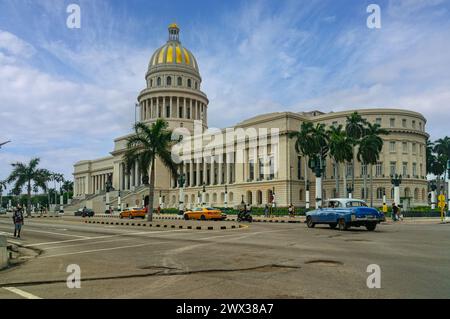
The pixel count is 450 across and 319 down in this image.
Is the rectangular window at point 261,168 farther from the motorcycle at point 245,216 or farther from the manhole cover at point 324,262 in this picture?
the manhole cover at point 324,262

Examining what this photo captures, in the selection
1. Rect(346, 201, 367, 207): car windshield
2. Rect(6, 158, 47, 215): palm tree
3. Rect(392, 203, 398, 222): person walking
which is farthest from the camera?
Rect(6, 158, 47, 215): palm tree

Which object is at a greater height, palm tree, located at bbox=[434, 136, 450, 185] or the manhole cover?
palm tree, located at bbox=[434, 136, 450, 185]

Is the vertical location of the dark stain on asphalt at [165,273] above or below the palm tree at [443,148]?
below

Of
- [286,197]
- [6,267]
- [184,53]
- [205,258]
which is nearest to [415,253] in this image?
[205,258]

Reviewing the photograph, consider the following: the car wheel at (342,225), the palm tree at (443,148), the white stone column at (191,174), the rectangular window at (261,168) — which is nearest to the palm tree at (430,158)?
the palm tree at (443,148)

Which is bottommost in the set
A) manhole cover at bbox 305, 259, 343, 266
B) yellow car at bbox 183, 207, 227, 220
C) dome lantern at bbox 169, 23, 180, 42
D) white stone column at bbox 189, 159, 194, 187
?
yellow car at bbox 183, 207, 227, 220

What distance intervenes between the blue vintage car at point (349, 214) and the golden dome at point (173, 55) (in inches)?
3448

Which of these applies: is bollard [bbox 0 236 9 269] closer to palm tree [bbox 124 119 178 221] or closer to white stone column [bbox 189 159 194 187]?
palm tree [bbox 124 119 178 221]

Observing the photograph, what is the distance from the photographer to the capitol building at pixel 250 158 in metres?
72.9

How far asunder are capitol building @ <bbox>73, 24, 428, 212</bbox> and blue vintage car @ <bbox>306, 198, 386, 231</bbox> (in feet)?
105

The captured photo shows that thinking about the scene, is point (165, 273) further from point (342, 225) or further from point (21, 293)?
point (342, 225)

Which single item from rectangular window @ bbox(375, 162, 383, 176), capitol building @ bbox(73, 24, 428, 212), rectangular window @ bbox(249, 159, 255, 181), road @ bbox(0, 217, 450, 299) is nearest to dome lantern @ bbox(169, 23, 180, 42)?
capitol building @ bbox(73, 24, 428, 212)

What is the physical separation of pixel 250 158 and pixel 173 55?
134 ft

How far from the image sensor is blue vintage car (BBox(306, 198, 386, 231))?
2175cm
